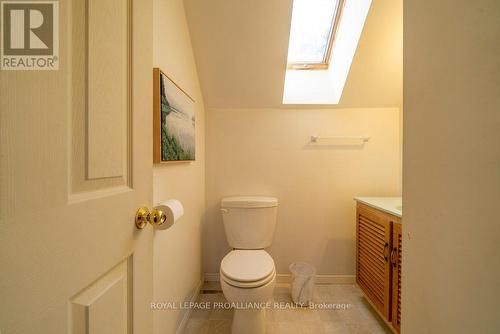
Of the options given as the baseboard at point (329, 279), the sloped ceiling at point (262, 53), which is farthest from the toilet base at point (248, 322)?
the sloped ceiling at point (262, 53)

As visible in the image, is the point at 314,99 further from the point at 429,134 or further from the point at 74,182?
the point at 74,182

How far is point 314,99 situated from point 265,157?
66 cm

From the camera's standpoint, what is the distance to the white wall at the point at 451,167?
500mm

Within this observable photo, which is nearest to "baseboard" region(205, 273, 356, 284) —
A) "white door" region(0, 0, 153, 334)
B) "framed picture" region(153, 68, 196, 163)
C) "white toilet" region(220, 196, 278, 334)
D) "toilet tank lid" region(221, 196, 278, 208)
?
"white toilet" region(220, 196, 278, 334)

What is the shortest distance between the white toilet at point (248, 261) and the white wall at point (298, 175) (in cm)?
20

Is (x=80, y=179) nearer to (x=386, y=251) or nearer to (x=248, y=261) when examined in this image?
(x=248, y=261)

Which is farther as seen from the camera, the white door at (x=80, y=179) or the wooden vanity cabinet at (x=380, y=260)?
the wooden vanity cabinet at (x=380, y=260)

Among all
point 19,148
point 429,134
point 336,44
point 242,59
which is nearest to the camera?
point 19,148

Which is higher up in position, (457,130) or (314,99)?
(314,99)

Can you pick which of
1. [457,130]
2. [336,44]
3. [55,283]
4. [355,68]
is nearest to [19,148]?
[55,283]

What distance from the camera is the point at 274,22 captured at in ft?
4.52

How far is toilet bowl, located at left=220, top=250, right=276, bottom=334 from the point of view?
1.19 m

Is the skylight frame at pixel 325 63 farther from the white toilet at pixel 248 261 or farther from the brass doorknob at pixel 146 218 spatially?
the brass doorknob at pixel 146 218

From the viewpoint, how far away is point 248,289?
1.19 meters
